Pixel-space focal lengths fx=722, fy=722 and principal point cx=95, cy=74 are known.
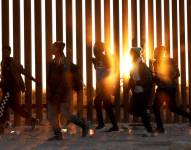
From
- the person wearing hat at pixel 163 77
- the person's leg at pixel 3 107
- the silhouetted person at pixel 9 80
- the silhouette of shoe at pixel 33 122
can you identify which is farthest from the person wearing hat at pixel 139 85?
the person's leg at pixel 3 107

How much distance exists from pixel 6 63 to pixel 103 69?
1.61 metres

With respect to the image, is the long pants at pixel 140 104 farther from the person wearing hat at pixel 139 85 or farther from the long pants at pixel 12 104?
the long pants at pixel 12 104

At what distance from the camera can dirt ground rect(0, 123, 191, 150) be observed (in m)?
9.03

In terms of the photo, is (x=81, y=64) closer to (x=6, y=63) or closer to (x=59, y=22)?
(x=59, y=22)

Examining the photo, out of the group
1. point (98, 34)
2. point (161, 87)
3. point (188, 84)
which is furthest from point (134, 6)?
point (161, 87)

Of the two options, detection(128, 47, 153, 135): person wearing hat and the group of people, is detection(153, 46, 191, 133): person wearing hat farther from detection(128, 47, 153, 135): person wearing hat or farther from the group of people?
detection(128, 47, 153, 135): person wearing hat

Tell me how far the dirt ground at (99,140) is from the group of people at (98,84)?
0.81ft

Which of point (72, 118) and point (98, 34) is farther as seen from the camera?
point (98, 34)

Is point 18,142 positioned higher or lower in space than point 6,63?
lower

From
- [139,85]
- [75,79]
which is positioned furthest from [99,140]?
[139,85]

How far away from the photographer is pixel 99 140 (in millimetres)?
10016

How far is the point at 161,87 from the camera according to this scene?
11.0 meters

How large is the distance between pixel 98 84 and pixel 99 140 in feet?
5.79

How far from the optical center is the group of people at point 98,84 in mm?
9969
